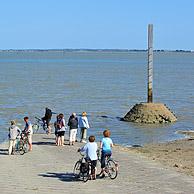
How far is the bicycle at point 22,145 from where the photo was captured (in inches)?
790

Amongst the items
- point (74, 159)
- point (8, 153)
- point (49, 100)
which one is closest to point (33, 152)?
point (8, 153)

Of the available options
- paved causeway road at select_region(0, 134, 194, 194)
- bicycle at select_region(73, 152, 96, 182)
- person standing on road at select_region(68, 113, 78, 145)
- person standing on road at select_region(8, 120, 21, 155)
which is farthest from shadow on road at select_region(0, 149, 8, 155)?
bicycle at select_region(73, 152, 96, 182)

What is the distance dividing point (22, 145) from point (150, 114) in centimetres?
1656

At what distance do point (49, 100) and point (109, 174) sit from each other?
37358 mm

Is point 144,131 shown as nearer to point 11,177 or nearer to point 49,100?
point 11,177

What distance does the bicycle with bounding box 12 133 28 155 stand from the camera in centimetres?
2008

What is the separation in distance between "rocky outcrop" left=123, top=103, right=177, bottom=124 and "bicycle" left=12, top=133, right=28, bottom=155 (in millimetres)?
15619

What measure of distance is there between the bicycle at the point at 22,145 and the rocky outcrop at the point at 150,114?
51.2ft

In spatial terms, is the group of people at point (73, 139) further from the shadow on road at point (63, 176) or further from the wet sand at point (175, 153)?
the wet sand at point (175, 153)

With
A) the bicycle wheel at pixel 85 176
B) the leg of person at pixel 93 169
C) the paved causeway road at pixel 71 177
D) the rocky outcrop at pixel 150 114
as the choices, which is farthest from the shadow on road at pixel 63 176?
the rocky outcrop at pixel 150 114

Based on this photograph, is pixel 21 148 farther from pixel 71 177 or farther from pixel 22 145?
pixel 71 177

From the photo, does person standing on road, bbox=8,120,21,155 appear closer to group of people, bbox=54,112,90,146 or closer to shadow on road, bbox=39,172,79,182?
group of people, bbox=54,112,90,146

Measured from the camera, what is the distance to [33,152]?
20.4 meters

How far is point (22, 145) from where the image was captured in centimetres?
2012
